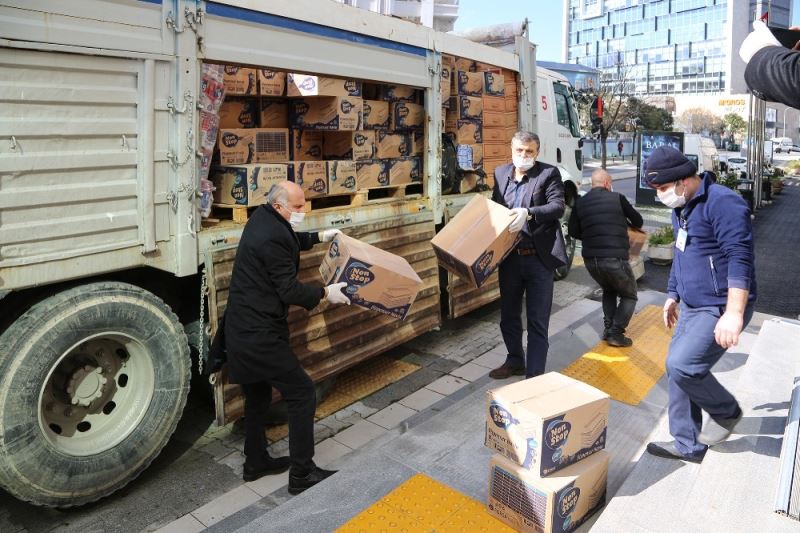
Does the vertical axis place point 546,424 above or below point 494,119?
below

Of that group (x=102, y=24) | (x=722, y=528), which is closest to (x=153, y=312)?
(x=102, y=24)

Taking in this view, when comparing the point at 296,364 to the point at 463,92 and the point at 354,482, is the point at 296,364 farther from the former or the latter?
the point at 463,92

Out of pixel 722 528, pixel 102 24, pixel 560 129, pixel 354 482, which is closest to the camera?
pixel 722 528

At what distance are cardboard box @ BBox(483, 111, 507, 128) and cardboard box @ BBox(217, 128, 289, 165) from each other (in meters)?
2.76

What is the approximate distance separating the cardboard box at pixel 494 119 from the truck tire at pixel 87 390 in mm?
4572

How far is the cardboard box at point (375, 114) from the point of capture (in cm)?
583

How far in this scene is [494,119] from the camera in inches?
288

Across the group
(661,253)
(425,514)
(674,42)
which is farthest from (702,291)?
(674,42)

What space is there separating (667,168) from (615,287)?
9.42 ft

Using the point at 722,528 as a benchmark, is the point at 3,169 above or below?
above

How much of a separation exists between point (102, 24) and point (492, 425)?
308 centimetres

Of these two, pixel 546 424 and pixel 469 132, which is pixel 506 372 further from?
pixel 469 132

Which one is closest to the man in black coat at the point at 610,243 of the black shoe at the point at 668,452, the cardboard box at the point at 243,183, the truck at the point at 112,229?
the black shoe at the point at 668,452

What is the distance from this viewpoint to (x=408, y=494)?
3496 millimetres
